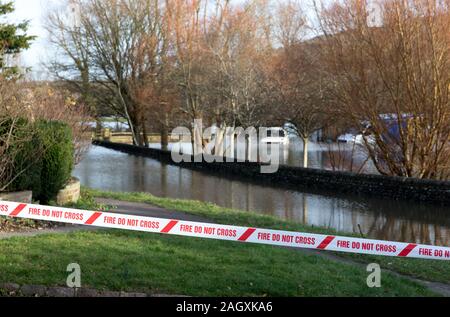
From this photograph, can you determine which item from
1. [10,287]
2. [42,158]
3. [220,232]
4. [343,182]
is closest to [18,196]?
[42,158]

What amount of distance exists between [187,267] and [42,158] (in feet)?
21.2

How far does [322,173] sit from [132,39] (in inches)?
923

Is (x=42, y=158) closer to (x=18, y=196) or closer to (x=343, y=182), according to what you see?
(x=18, y=196)

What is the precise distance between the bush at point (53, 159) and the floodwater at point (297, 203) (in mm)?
6727

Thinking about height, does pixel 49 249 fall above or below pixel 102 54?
below

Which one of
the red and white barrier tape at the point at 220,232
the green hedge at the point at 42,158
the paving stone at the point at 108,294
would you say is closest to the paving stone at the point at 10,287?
the paving stone at the point at 108,294

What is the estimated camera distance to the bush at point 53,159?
39.8 feet

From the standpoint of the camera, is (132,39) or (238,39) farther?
(132,39)

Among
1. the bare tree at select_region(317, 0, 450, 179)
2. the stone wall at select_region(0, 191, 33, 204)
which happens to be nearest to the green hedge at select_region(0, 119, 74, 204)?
the stone wall at select_region(0, 191, 33, 204)

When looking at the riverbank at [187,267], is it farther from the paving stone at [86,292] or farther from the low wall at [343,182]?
the low wall at [343,182]

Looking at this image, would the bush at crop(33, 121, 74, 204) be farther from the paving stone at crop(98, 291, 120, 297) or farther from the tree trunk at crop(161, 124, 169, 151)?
the tree trunk at crop(161, 124, 169, 151)
